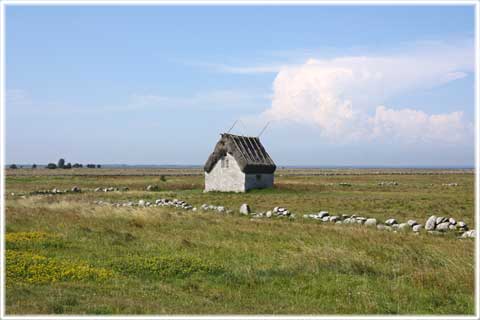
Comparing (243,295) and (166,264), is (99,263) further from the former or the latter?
(243,295)

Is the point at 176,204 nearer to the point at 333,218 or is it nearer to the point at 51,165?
the point at 333,218

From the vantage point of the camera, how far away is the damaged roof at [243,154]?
4119cm

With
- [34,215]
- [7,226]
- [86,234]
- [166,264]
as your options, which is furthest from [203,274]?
[34,215]

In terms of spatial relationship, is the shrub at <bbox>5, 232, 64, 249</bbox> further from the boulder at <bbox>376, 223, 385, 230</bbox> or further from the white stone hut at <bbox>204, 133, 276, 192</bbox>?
the white stone hut at <bbox>204, 133, 276, 192</bbox>

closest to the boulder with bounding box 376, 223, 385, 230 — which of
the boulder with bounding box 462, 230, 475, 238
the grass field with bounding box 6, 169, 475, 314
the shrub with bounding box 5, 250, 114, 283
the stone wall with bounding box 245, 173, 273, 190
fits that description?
the grass field with bounding box 6, 169, 475, 314

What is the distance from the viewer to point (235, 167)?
41.5m

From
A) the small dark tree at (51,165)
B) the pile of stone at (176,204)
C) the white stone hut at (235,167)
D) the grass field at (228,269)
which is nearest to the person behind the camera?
the grass field at (228,269)

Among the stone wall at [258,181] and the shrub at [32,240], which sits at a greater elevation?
the stone wall at [258,181]

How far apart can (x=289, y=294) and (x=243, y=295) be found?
902 millimetres

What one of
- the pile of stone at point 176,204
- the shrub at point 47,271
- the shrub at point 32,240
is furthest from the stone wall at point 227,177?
the shrub at point 47,271

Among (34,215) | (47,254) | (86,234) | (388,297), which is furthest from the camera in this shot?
(34,215)

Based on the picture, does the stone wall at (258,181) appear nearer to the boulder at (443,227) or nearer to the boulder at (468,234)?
the boulder at (443,227)

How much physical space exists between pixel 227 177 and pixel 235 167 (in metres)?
1.14

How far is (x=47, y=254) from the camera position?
46.7 ft
